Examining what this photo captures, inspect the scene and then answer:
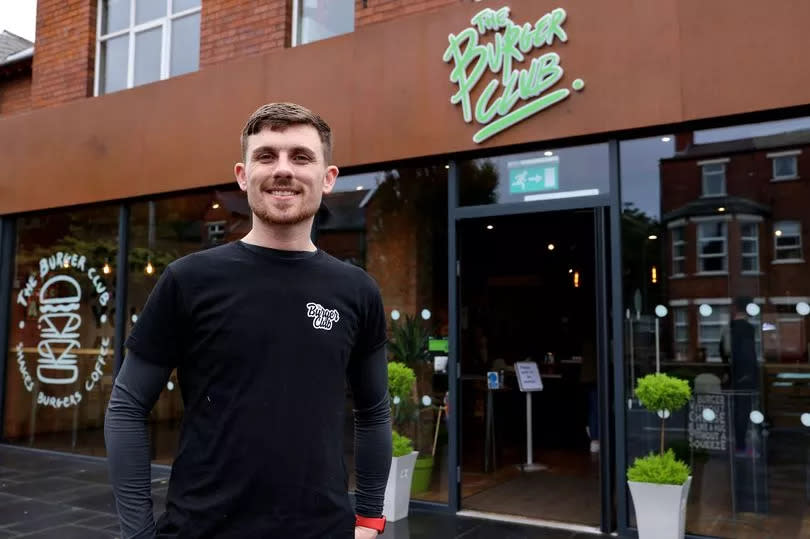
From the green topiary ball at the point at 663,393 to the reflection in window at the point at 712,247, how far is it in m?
0.92

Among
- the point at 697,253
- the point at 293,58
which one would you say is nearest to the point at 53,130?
the point at 293,58

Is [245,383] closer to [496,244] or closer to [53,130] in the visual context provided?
[496,244]

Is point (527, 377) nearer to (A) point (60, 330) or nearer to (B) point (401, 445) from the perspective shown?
(B) point (401, 445)

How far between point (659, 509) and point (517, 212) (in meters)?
2.52

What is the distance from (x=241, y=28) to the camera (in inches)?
301

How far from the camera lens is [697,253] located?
530cm

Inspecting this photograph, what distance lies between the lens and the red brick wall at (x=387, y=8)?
21.1ft

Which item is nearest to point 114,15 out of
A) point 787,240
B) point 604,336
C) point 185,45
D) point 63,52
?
point 63,52

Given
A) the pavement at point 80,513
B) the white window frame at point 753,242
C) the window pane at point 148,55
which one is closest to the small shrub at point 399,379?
the pavement at point 80,513

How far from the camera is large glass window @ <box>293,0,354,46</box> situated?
7.25 metres

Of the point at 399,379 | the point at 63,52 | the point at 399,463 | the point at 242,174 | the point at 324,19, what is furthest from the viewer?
the point at 63,52

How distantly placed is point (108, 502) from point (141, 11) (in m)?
6.07

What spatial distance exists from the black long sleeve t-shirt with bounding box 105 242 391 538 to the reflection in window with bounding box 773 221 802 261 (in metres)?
4.34

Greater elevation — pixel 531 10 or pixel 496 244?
pixel 531 10
